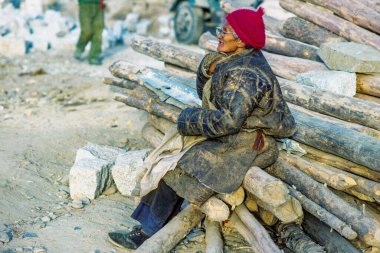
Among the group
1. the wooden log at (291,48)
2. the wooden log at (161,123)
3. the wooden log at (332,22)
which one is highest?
the wooden log at (332,22)

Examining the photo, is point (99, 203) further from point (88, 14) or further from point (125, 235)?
point (88, 14)

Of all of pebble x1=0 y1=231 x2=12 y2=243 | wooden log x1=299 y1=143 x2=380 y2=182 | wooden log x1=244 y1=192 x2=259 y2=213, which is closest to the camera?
wooden log x1=299 y1=143 x2=380 y2=182

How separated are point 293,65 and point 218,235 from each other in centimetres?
232

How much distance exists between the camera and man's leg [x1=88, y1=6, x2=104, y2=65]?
1151 centimetres

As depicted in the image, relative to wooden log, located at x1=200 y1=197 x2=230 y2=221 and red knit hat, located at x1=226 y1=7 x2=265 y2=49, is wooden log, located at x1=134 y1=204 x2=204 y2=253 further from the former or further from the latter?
red knit hat, located at x1=226 y1=7 x2=265 y2=49

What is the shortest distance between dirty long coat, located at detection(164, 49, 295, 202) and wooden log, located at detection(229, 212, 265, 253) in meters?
0.38

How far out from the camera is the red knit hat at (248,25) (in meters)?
4.27

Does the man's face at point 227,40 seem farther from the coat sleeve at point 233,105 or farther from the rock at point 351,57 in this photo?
the rock at point 351,57

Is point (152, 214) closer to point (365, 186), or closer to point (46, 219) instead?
point (46, 219)

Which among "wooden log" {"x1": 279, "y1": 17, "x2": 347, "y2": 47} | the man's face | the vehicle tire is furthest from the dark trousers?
the vehicle tire

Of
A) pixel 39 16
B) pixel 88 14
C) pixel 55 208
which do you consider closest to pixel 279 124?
pixel 55 208

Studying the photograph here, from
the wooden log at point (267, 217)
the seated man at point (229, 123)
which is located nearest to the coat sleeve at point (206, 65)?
the seated man at point (229, 123)

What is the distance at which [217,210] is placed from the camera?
172 inches

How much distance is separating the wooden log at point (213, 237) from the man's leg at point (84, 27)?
7391 mm
